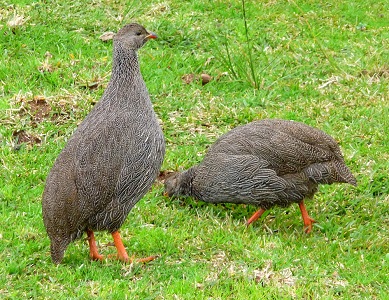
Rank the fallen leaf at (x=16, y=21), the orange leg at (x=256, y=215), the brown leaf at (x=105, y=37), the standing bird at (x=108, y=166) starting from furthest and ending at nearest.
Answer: the brown leaf at (x=105, y=37), the fallen leaf at (x=16, y=21), the orange leg at (x=256, y=215), the standing bird at (x=108, y=166)

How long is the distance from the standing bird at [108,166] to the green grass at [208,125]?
0.28 m

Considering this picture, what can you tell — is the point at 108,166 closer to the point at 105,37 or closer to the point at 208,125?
the point at 208,125

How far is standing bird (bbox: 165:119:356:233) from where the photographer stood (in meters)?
6.43

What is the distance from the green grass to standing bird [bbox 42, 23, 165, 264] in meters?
0.28

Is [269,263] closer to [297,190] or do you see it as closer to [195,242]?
[195,242]

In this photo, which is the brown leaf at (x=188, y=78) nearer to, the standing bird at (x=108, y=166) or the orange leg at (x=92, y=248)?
the standing bird at (x=108, y=166)

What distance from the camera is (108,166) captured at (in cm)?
532

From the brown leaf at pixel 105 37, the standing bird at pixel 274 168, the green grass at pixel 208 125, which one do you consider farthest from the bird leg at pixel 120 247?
the brown leaf at pixel 105 37

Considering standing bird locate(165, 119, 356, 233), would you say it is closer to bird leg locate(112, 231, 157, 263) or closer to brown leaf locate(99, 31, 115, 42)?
bird leg locate(112, 231, 157, 263)

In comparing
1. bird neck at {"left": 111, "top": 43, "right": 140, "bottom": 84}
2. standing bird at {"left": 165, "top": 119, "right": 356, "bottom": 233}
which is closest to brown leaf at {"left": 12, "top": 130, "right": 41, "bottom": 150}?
standing bird at {"left": 165, "top": 119, "right": 356, "bottom": 233}

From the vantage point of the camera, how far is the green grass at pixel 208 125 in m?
5.29

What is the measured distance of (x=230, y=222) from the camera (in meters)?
6.41

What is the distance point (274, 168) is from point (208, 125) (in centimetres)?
157

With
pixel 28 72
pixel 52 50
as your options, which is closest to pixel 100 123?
pixel 28 72
